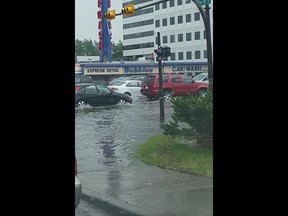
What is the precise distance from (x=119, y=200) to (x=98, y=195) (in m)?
0.17

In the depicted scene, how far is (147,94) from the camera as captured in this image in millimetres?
3203

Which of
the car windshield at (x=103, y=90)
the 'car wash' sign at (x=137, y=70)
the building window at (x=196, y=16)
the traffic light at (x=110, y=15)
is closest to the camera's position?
the traffic light at (x=110, y=15)

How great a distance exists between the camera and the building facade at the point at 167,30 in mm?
2781

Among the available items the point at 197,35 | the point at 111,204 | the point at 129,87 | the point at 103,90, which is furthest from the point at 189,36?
the point at 111,204

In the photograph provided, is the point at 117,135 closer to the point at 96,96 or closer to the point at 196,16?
the point at 96,96

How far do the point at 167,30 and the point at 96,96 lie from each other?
0.71 metres

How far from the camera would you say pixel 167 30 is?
2.97m

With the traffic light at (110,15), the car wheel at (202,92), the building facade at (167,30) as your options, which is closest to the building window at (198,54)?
the building facade at (167,30)

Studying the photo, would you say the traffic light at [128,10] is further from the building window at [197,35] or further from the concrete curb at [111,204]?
the concrete curb at [111,204]

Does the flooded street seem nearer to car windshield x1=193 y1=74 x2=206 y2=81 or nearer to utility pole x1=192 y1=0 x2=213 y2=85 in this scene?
car windshield x1=193 y1=74 x2=206 y2=81
